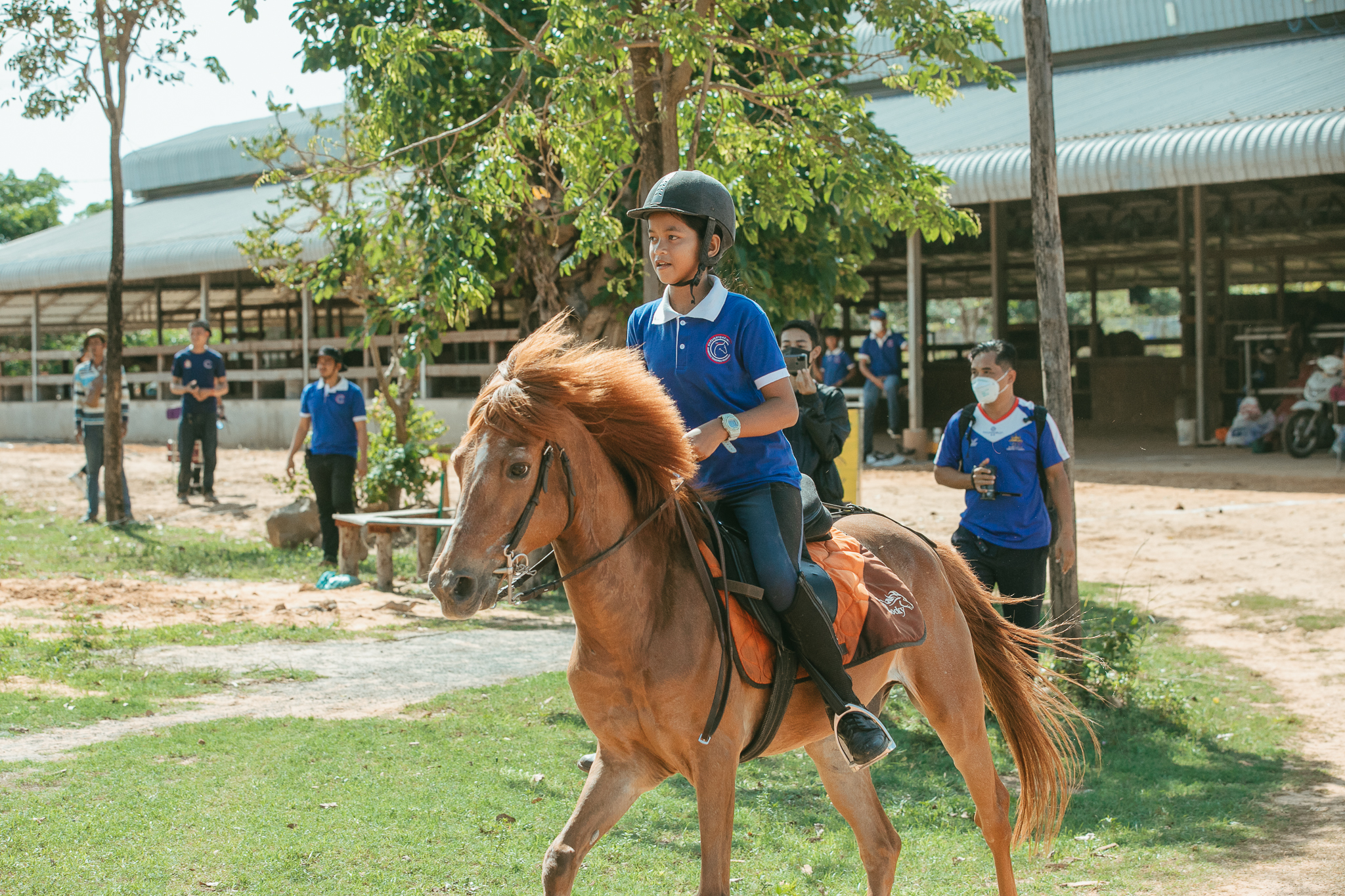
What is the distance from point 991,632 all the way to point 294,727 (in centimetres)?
387

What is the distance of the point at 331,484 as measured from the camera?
11570mm

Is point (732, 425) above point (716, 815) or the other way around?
above

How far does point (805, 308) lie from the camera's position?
10.3 meters

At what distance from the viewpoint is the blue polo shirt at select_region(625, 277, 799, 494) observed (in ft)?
11.3

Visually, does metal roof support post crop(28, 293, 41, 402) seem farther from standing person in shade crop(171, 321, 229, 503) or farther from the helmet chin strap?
the helmet chin strap

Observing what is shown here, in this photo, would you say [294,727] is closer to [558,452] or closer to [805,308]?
[558,452]

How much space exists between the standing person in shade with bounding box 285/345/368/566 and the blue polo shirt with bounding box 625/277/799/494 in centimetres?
819

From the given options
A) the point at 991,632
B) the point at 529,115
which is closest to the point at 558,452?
the point at 991,632

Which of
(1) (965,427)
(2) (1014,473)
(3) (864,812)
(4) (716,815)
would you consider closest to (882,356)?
(1) (965,427)

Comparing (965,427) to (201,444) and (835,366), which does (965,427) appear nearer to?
(835,366)

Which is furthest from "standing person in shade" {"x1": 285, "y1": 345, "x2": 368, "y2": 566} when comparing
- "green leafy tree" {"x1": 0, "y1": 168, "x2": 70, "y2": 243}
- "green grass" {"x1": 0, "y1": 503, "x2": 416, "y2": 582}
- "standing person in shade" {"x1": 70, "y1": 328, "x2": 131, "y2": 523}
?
"green leafy tree" {"x1": 0, "y1": 168, "x2": 70, "y2": 243}

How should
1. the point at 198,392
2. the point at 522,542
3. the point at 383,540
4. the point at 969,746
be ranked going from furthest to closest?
the point at 198,392, the point at 383,540, the point at 969,746, the point at 522,542

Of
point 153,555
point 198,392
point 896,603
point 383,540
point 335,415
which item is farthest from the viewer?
point 198,392

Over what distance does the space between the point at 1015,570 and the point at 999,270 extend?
16.0m
